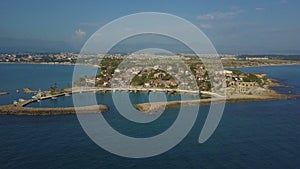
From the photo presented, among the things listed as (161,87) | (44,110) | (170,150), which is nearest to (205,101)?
(161,87)

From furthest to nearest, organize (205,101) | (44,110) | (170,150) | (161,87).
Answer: (161,87) < (205,101) < (44,110) < (170,150)

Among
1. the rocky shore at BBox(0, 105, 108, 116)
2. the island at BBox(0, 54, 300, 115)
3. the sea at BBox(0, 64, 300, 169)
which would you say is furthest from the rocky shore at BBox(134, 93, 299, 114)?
the rocky shore at BBox(0, 105, 108, 116)

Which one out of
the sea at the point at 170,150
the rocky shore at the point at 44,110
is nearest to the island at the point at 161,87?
the rocky shore at the point at 44,110

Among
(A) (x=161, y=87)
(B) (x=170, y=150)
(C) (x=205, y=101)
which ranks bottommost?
(B) (x=170, y=150)

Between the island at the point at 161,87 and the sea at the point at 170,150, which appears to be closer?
the sea at the point at 170,150

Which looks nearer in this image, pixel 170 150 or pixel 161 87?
pixel 170 150

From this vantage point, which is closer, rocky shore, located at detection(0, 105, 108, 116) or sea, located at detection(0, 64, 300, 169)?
sea, located at detection(0, 64, 300, 169)

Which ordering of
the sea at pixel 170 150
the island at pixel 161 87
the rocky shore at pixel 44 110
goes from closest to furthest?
the sea at pixel 170 150, the rocky shore at pixel 44 110, the island at pixel 161 87

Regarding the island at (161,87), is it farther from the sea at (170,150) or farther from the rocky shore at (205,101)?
the sea at (170,150)

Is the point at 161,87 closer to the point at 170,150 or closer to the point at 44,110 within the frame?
the point at 44,110

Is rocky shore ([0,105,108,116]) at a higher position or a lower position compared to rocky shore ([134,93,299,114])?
higher

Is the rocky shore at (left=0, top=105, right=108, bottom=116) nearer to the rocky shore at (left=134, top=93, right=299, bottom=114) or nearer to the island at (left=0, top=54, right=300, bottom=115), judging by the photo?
the island at (left=0, top=54, right=300, bottom=115)
